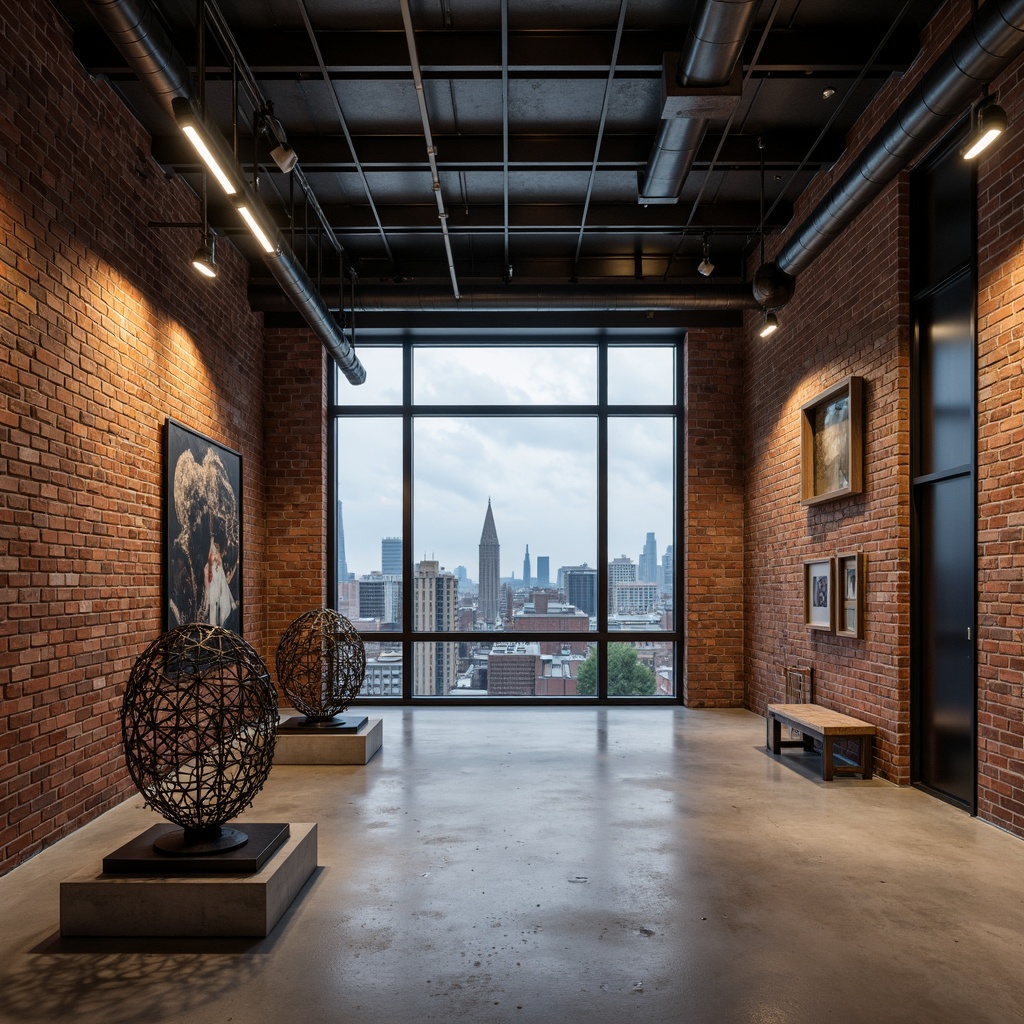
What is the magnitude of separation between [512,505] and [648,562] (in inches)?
65.5

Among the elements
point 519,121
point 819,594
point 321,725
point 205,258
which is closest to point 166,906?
point 321,725

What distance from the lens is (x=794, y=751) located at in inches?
260

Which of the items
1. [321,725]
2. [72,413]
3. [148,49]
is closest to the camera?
[148,49]

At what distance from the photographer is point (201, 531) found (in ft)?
21.9

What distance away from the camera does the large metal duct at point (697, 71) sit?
397cm

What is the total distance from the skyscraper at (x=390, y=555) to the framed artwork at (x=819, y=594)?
4415mm

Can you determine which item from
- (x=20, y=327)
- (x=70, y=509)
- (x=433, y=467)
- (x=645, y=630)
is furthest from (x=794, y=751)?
(x=20, y=327)

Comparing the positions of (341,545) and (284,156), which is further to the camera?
(341,545)

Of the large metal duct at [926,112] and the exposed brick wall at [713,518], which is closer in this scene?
the large metal duct at [926,112]

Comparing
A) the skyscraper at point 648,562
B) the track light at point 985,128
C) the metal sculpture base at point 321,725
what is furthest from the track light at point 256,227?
the skyscraper at point 648,562

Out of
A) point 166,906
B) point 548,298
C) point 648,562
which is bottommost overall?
point 166,906

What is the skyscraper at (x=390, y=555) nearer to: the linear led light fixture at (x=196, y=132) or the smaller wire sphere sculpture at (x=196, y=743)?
the linear led light fixture at (x=196, y=132)

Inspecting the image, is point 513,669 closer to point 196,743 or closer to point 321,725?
point 321,725

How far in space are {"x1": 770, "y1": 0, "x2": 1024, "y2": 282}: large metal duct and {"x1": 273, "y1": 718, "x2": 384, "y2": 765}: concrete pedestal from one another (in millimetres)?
5062
